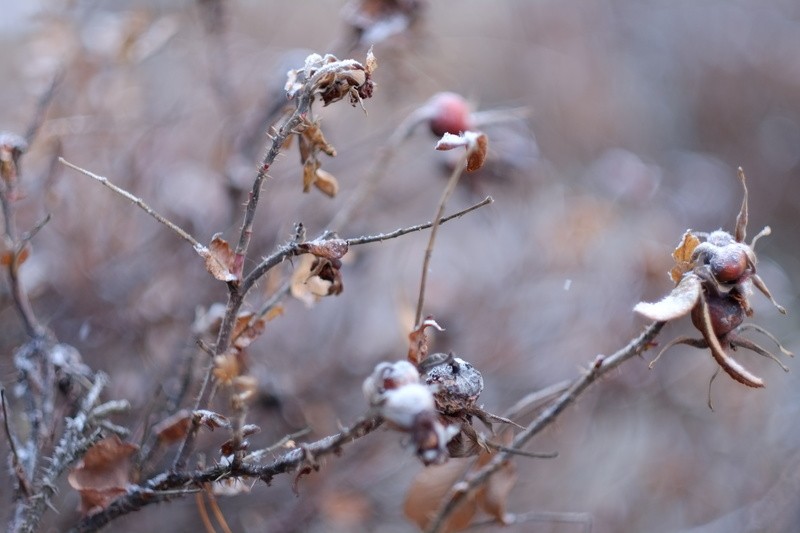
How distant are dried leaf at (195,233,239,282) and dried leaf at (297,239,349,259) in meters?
0.04

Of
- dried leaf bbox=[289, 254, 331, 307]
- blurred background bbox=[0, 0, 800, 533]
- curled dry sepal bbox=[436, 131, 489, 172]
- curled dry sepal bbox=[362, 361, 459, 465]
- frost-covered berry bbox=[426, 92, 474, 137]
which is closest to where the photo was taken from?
curled dry sepal bbox=[362, 361, 459, 465]

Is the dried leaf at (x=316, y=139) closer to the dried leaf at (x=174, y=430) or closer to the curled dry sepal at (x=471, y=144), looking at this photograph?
the curled dry sepal at (x=471, y=144)

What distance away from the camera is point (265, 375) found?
805 mm

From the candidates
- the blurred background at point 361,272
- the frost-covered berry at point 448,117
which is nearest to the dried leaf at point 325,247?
the blurred background at point 361,272

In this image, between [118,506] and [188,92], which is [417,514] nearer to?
[118,506]

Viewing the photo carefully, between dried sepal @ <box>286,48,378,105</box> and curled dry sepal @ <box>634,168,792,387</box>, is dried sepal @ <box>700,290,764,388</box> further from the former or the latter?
dried sepal @ <box>286,48,378,105</box>

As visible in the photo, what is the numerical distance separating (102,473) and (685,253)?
1.29 feet

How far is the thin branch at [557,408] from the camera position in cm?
47

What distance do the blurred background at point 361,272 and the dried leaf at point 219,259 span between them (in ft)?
0.46

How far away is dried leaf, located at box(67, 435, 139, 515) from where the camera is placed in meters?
0.48

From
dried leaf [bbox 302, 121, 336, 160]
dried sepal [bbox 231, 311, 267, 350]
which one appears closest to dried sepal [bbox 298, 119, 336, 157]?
dried leaf [bbox 302, 121, 336, 160]

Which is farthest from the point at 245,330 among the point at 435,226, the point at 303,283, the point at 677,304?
the point at 677,304

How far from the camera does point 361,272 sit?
3.75ft

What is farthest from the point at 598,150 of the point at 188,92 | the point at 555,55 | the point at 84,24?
the point at 84,24
